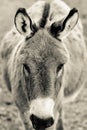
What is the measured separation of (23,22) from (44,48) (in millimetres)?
373

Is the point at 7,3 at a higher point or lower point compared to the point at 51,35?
higher

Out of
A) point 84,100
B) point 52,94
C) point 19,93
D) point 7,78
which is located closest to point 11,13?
point 84,100

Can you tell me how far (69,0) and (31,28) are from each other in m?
6.91

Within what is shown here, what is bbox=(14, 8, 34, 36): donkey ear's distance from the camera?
167 inches

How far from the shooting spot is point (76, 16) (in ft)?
14.4

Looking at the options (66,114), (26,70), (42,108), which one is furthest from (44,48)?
(66,114)

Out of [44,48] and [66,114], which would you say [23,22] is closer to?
[44,48]

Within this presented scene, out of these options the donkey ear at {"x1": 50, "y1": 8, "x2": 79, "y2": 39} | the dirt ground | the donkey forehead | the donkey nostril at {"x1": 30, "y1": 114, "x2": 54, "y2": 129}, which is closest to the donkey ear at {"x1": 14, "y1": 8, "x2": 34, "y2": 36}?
the donkey forehead

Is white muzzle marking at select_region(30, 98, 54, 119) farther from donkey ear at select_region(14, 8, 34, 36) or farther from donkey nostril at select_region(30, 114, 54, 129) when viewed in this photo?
donkey ear at select_region(14, 8, 34, 36)

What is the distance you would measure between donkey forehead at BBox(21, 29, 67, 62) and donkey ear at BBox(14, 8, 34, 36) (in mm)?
99

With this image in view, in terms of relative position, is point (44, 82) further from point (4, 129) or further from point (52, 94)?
point (4, 129)

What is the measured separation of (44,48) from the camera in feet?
13.7

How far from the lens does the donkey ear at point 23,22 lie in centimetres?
423

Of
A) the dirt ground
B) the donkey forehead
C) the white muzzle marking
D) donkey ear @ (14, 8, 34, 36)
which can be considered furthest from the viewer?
the dirt ground
